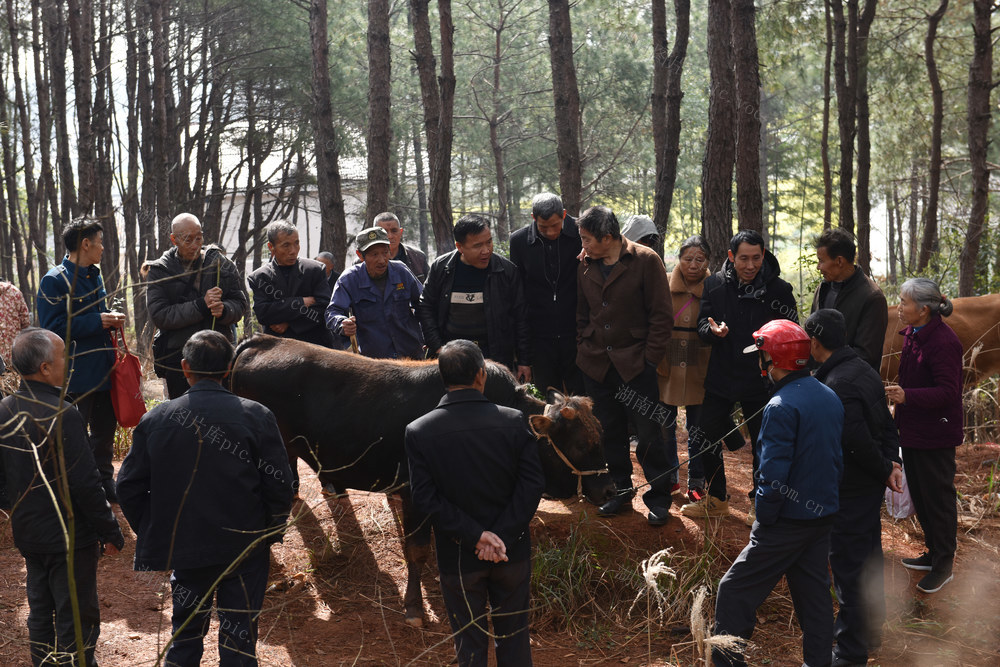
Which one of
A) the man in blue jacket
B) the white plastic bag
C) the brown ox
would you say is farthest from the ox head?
the man in blue jacket

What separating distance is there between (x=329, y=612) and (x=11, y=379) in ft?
14.0

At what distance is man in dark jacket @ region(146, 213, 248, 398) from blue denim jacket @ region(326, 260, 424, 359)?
0.79 meters

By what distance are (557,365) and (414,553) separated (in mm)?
2098

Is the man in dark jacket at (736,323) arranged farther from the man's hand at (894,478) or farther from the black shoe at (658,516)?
the man's hand at (894,478)

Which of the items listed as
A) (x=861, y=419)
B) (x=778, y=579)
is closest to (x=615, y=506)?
(x=778, y=579)

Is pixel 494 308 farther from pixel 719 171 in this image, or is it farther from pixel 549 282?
pixel 719 171

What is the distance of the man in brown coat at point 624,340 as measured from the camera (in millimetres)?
5613

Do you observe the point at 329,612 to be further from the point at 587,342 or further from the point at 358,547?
the point at 587,342

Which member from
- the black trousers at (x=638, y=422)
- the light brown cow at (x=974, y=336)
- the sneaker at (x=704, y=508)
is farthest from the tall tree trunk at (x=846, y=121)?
the black trousers at (x=638, y=422)

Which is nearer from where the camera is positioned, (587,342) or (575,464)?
(575,464)

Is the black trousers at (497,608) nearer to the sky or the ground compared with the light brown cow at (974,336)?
nearer to the ground

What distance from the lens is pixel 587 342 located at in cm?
591

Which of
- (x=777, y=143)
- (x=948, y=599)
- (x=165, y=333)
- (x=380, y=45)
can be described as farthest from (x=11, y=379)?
(x=777, y=143)

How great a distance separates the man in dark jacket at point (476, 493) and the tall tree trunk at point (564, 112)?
29.1ft
